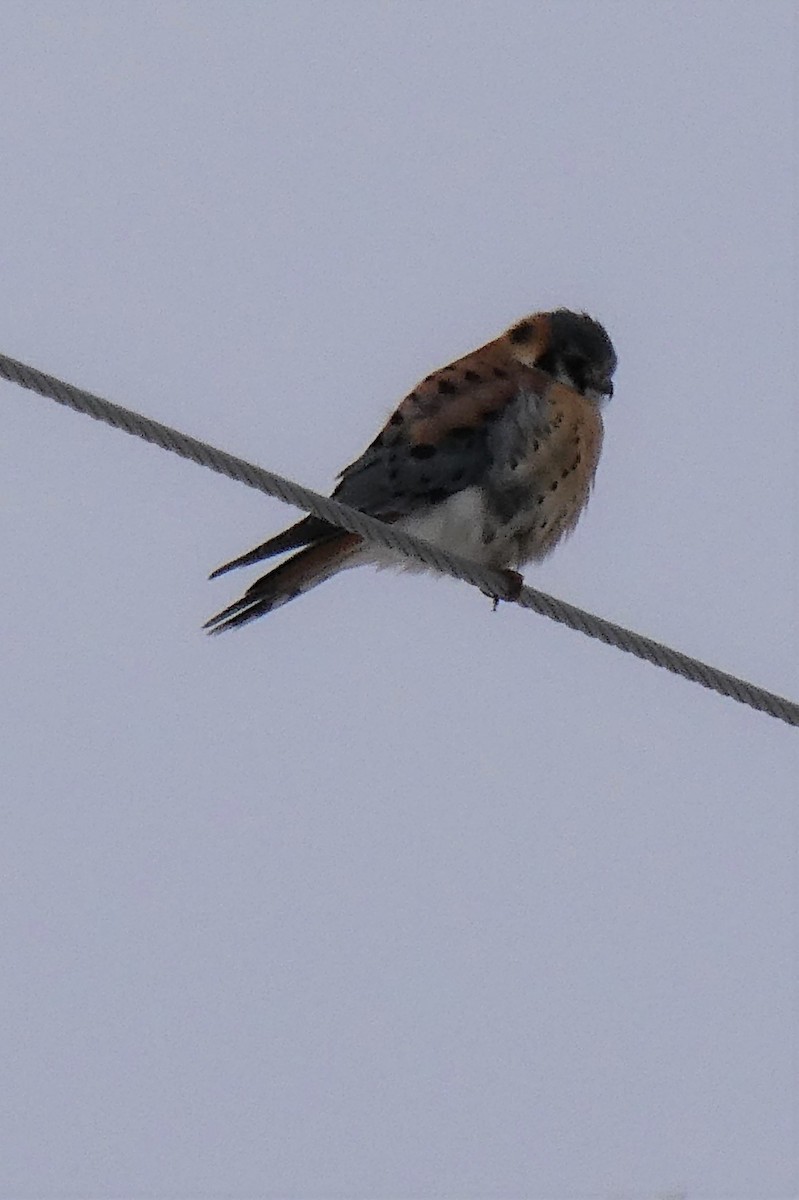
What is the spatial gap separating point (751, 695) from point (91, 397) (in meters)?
1.41

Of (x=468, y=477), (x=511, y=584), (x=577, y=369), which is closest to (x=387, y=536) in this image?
(x=511, y=584)

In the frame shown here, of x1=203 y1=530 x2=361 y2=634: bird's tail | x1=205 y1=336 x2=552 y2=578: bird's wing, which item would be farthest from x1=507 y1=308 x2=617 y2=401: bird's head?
x1=203 y1=530 x2=361 y2=634: bird's tail

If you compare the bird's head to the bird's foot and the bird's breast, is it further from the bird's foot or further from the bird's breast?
the bird's foot

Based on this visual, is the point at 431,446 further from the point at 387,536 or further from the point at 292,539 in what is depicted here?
the point at 387,536

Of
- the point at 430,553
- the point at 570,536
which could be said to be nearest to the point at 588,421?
the point at 570,536

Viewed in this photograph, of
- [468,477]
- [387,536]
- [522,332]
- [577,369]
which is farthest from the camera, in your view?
[522,332]

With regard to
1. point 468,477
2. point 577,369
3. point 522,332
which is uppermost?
point 522,332

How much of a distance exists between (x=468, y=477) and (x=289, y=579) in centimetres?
50

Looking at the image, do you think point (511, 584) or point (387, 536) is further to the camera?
point (511, 584)

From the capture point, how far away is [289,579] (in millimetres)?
6121

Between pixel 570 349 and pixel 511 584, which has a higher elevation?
pixel 570 349

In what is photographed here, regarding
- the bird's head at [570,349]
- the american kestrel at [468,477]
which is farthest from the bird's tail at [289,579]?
the bird's head at [570,349]

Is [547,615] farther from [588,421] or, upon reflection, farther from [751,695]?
[588,421]

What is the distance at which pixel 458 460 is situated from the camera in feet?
20.7
